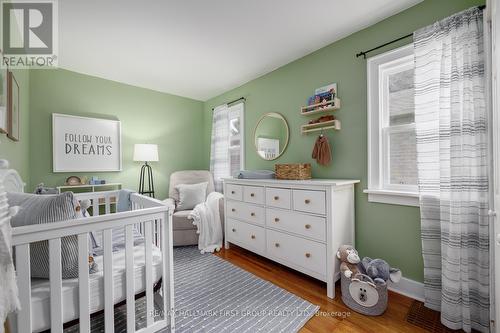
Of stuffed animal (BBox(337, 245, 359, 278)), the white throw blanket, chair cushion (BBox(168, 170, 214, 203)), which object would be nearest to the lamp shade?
chair cushion (BBox(168, 170, 214, 203))

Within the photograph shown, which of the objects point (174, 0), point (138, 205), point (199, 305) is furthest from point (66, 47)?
point (199, 305)

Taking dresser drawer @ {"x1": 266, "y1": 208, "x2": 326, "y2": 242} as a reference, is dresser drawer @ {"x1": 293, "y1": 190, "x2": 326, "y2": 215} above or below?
above

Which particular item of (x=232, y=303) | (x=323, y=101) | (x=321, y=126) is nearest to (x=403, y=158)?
(x=321, y=126)

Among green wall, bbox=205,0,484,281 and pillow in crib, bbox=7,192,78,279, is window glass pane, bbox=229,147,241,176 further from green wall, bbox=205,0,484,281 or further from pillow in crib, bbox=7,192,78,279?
pillow in crib, bbox=7,192,78,279

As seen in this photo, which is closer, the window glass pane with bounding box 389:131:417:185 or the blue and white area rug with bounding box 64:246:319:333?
the blue and white area rug with bounding box 64:246:319:333

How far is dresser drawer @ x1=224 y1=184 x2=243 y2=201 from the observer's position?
2551mm

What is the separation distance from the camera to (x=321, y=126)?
89.0 inches

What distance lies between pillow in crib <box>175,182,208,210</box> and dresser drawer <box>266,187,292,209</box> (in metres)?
1.38

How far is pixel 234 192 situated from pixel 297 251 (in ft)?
3.42

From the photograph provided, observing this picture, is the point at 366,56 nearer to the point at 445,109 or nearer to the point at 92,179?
the point at 445,109

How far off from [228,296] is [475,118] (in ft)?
7.12

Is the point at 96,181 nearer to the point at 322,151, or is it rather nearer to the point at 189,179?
the point at 189,179

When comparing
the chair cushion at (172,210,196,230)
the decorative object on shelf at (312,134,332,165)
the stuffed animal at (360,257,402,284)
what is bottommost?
the stuffed animal at (360,257,402,284)

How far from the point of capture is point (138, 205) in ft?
6.43
